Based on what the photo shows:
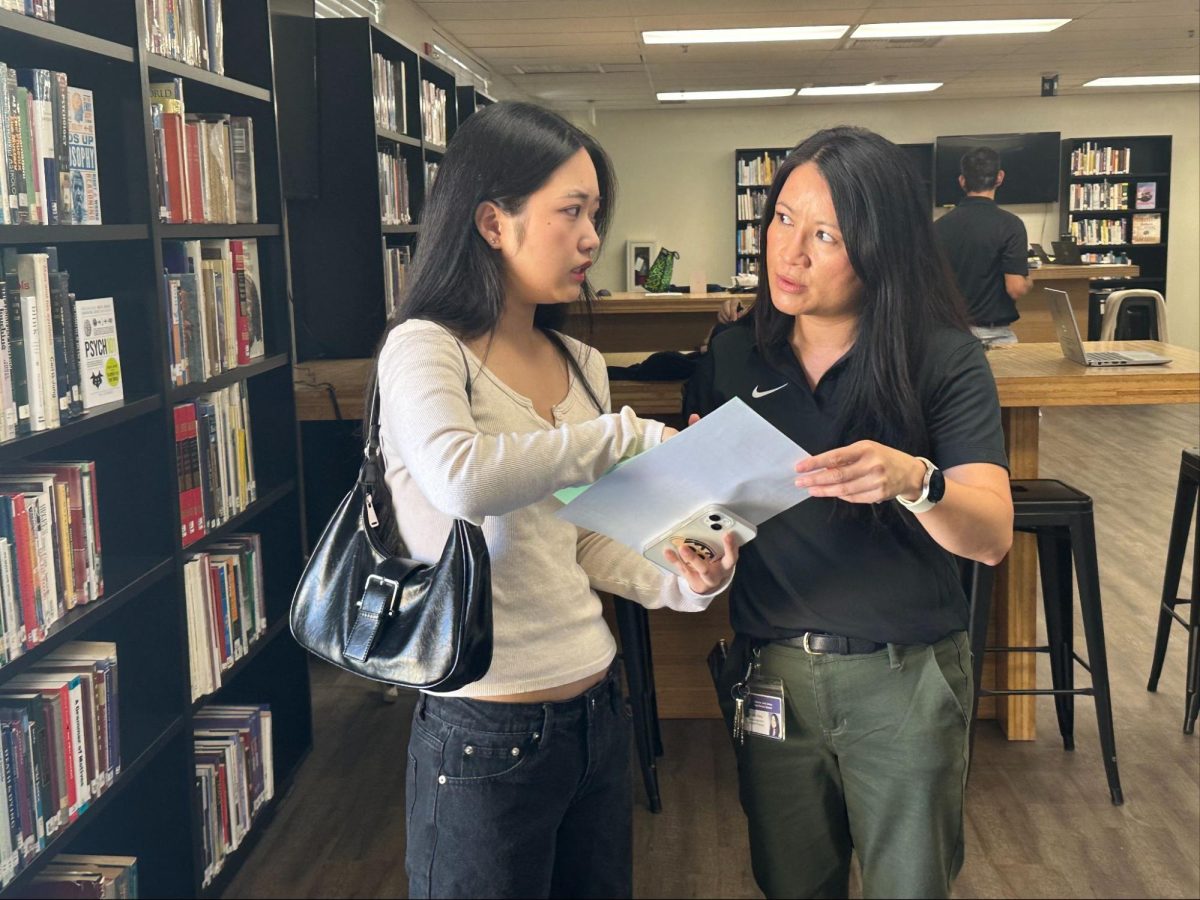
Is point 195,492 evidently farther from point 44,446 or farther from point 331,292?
point 331,292

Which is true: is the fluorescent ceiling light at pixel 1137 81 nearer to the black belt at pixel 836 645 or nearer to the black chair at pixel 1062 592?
the black chair at pixel 1062 592

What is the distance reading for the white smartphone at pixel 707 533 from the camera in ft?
4.56

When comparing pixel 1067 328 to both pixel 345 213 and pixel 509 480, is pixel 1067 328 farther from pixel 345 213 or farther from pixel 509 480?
pixel 509 480

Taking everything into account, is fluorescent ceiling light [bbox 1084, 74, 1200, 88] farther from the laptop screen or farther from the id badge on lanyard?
the id badge on lanyard

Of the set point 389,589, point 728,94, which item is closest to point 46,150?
point 389,589

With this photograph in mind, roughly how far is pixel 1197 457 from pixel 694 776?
1684 millimetres

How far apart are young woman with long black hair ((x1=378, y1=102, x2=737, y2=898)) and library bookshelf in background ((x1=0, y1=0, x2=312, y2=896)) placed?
72 centimetres

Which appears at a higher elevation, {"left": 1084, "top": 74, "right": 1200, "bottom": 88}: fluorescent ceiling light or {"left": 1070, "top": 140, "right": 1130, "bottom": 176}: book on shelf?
{"left": 1084, "top": 74, "right": 1200, "bottom": 88}: fluorescent ceiling light

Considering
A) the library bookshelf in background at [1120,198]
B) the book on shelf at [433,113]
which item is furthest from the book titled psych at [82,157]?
the library bookshelf in background at [1120,198]

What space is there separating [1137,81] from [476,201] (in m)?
11.7

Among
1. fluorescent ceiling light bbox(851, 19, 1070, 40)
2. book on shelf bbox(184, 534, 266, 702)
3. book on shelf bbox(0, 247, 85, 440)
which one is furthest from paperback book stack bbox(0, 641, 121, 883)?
fluorescent ceiling light bbox(851, 19, 1070, 40)

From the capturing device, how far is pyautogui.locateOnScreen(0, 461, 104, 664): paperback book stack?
1.77 meters

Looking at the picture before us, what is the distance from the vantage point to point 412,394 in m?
1.25

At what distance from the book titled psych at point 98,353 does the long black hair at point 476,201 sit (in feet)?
2.79
